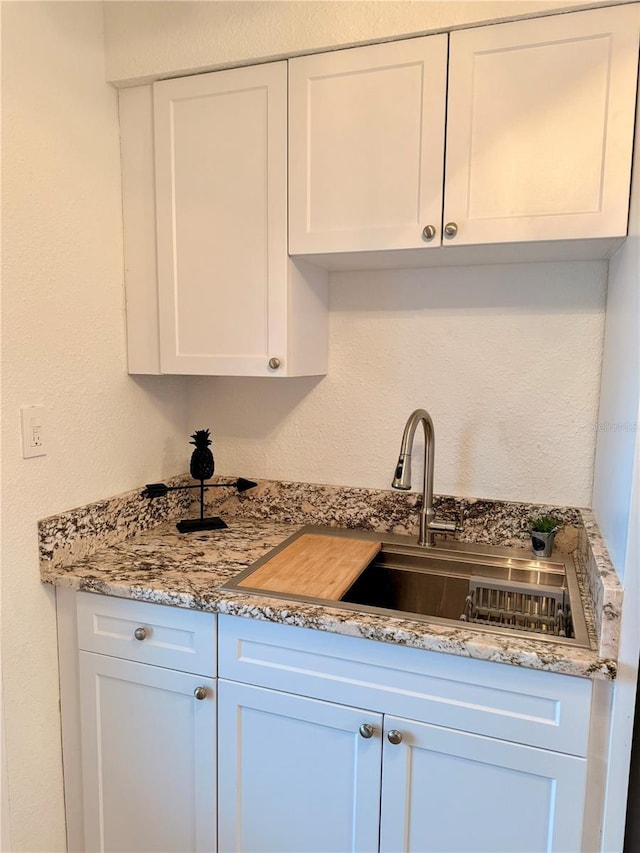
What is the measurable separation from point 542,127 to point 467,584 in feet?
3.69

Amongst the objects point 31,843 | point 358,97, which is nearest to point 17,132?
point 358,97

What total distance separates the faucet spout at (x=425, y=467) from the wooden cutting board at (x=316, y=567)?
5.7 inches

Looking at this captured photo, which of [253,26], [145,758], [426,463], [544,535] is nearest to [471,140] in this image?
[253,26]

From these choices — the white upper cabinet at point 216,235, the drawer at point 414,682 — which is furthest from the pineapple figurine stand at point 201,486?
the drawer at point 414,682

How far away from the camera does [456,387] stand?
1.71 meters

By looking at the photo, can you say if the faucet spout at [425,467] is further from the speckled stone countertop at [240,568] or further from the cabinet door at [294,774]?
the cabinet door at [294,774]

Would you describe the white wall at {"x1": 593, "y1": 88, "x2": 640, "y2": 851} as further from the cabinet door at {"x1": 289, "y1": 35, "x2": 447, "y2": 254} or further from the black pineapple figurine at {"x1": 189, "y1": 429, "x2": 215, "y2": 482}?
the black pineapple figurine at {"x1": 189, "y1": 429, "x2": 215, "y2": 482}

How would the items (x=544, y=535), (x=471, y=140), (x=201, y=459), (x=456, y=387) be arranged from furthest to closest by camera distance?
(x=201, y=459) → (x=456, y=387) → (x=544, y=535) → (x=471, y=140)

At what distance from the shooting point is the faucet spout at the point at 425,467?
146cm

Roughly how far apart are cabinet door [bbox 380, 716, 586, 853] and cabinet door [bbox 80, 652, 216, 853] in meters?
0.44

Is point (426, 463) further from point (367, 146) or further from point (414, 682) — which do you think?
point (367, 146)

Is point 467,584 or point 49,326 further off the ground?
point 49,326

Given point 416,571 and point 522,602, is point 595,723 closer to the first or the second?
point 522,602

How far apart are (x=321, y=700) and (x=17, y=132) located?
1429 millimetres
